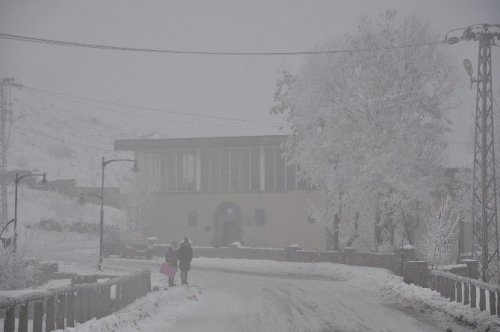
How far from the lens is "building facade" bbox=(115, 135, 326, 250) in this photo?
50.2 meters

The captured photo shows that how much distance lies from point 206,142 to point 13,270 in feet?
92.3

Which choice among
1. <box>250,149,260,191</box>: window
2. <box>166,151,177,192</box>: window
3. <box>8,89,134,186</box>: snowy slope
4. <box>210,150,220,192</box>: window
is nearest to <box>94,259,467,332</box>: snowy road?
<box>250,149,260,191</box>: window

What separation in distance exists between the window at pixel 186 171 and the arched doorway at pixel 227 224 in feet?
11.3

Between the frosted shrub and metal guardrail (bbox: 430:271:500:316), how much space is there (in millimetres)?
17034

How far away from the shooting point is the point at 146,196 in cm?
5662

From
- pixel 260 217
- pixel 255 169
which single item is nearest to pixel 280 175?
pixel 255 169

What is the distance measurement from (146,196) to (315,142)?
24.0 meters

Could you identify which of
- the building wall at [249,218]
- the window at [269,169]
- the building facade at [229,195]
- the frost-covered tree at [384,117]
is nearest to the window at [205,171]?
the building facade at [229,195]

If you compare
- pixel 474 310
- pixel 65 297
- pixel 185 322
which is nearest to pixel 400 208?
pixel 474 310

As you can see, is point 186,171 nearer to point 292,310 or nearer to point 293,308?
point 293,308

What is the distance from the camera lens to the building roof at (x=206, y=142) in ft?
169

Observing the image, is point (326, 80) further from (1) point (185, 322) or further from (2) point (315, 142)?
(1) point (185, 322)

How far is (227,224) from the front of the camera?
52.4 metres

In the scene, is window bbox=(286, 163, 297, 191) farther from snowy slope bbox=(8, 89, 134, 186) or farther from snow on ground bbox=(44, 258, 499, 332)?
snowy slope bbox=(8, 89, 134, 186)
